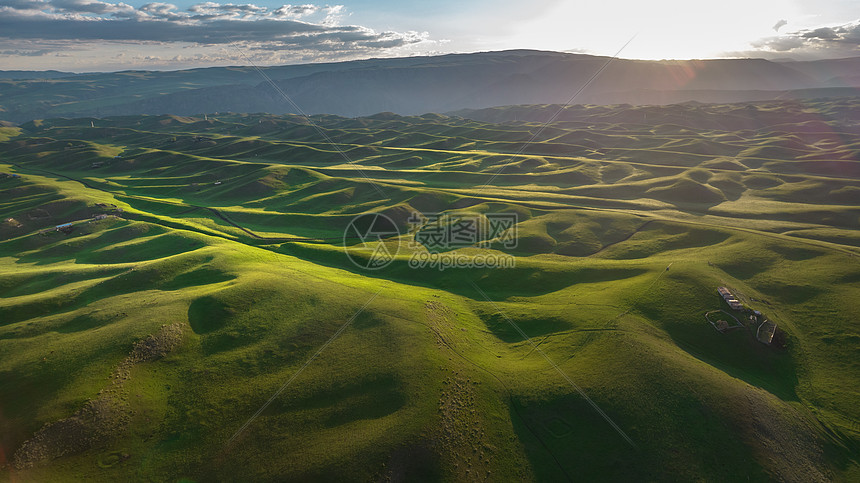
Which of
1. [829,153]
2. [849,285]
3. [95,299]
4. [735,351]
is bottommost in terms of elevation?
[95,299]

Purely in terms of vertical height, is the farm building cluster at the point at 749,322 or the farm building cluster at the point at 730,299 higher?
the farm building cluster at the point at 730,299

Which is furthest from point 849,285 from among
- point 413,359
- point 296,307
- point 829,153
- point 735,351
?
point 829,153

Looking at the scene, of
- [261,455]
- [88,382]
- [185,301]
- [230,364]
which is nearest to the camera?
[261,455]

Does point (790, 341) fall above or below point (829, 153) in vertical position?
below

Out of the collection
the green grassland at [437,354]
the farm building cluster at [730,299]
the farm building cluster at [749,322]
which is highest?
the farm building cluster at [730,299]

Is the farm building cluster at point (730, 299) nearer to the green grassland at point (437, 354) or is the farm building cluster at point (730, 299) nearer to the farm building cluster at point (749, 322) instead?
the farm building cluster at point (749, 322)

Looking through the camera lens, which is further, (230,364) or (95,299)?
(95,299)

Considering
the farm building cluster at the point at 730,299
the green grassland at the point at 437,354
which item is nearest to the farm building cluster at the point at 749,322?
the farm building cluster at the point at 730,299

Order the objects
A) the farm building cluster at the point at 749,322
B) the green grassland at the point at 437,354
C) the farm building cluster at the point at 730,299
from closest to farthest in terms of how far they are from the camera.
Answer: the green grassland at the point at 437,354, the farm building cluster at the point at 749,322, the farm building cluster at the point at 730,299

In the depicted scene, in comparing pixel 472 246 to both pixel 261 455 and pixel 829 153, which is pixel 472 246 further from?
pixel 829 153

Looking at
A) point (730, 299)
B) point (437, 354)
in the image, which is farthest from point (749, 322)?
point (437, 354)

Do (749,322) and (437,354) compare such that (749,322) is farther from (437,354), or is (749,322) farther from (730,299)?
(437,354)
